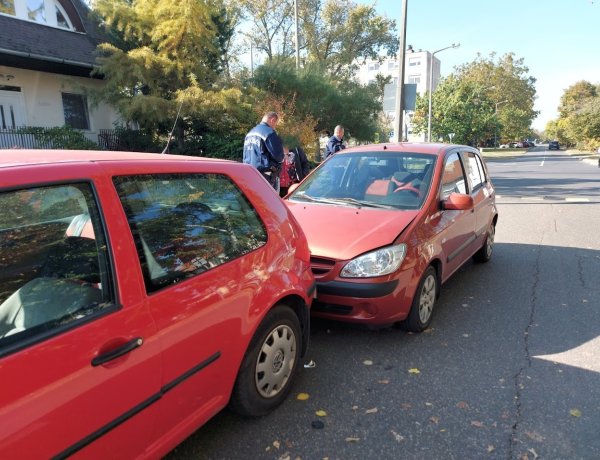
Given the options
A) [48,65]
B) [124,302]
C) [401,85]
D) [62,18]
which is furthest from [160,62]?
[124,302]

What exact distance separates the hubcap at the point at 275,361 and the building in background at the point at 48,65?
14405 mm

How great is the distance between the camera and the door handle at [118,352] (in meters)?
1.74

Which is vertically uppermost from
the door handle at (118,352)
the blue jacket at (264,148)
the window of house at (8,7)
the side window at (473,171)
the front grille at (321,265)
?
the window of house at (8,7)

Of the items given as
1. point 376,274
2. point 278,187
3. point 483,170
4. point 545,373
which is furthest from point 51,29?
point 545,373

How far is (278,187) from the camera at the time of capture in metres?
7.89

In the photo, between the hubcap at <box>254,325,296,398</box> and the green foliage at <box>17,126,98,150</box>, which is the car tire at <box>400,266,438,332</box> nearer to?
the hubcap at <box>254,325,296,398</box>

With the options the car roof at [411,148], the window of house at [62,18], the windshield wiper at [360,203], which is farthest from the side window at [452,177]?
the window of house at [62,18]

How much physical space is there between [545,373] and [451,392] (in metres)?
0.82

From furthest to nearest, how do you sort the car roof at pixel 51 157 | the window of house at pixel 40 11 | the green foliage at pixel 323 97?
1. the green foliage at pixel 323 97
2. the window of house at pixel 40 11
3. the car roof at pixel 51 157

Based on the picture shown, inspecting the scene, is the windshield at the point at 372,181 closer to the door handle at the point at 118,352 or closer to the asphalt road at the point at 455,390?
the asphalt road at the point at 455,390

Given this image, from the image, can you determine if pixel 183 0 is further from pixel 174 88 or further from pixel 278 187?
pixel 278 187

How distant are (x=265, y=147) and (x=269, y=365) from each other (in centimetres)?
474

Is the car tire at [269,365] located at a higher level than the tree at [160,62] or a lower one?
lower

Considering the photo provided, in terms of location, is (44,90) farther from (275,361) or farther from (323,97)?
(275,361)
